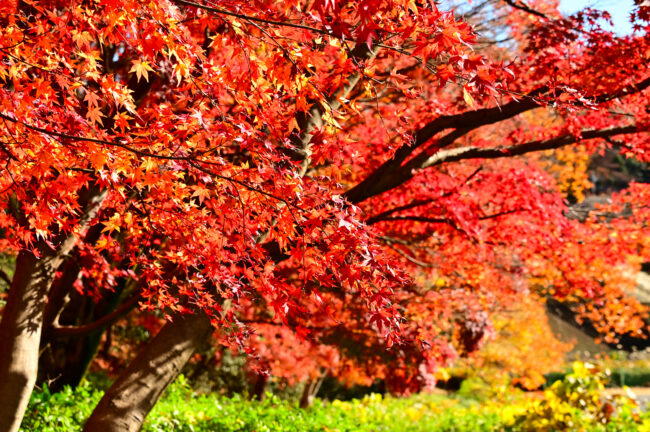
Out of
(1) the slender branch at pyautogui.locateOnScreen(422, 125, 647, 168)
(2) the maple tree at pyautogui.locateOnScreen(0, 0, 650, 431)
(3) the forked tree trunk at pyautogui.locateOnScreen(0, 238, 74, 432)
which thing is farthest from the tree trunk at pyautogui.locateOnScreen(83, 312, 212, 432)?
(1) the slender branch at pyautogui.locateOnScreen(422, 125, 647, 168)

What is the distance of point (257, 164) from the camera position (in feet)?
10.8

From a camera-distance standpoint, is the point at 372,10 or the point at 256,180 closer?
the point at 372,10

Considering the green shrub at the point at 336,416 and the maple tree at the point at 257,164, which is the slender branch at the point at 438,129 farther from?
the green shrub at the point at 336,416

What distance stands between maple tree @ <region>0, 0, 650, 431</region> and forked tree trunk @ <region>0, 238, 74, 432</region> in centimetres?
2

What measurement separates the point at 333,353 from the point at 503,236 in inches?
206

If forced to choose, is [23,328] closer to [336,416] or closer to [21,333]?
[21,333]

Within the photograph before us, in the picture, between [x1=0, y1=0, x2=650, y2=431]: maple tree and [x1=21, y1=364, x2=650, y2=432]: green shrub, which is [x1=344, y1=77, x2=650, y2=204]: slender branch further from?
[x1=21, y1=364, x2=650, y2=432]: green shrub

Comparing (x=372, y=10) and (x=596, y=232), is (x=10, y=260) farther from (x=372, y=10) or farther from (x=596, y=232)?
(x=372, y=10)

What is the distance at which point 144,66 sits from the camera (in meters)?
3.44

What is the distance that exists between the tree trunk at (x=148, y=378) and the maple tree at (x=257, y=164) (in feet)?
0.05

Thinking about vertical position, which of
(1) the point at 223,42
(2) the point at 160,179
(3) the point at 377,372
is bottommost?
(3) the point at 377,372

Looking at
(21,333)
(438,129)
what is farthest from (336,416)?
(438,129)

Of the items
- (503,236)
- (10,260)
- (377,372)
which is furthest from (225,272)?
(10,260)

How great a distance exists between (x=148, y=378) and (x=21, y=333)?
128cm
